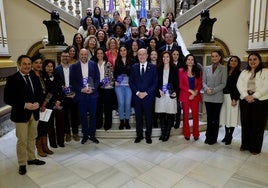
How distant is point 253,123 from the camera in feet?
10.9

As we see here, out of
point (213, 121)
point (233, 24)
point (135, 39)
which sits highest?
point (233, 24)

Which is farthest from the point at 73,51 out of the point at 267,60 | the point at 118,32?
the point at 267,60

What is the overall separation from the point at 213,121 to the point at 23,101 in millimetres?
2815

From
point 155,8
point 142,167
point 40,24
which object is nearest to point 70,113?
point 142,167

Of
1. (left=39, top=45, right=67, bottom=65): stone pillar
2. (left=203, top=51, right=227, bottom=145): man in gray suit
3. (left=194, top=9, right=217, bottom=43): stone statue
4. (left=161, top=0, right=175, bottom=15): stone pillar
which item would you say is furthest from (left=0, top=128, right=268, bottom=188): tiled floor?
(left=161, top=0, right=175, bottom=15): stone pillar

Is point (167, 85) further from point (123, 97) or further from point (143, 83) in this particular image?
point (123, 97)

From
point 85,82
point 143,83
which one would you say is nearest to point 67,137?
point 85,82

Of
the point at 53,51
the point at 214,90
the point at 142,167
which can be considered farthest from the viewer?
the point at 53,51

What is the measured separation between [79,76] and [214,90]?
83.6 inches

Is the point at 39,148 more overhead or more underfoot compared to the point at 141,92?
more underfoot

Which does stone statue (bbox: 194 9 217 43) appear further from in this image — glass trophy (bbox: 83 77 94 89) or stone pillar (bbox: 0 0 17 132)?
stone pillar (bbox: 0 0 17 132)

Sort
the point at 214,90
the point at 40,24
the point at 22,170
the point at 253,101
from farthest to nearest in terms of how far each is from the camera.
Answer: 1. the point at 40,24
2. the point at 214,90
3. the point at 253,101
4. the point at 22,170

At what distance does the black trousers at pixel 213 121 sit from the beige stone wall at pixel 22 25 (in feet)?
19.1

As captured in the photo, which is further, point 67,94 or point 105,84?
point 105,84
